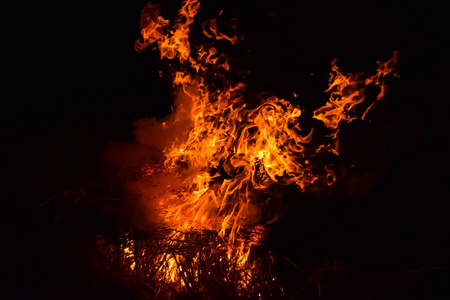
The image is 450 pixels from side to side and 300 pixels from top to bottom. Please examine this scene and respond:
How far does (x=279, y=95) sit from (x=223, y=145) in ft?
3.22

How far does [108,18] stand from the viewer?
16.9 ft

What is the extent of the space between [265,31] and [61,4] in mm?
2982

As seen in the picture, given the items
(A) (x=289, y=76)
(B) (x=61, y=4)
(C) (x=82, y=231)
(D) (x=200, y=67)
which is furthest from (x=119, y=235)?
(B) (x=61, y=4)

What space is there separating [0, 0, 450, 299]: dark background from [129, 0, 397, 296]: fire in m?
0.23

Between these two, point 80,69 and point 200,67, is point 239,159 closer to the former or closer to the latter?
point 200,67

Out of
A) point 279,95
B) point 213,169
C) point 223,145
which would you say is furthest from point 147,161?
point 279,95

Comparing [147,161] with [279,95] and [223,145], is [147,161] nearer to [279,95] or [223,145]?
[223,145]

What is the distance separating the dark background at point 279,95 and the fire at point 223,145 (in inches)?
9.1

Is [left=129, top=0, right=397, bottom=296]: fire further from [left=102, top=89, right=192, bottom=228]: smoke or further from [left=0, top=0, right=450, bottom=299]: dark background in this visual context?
[left=0, top=0, right=450, bottom=299]: dark background

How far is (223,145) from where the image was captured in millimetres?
4074

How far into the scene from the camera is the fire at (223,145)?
341cm

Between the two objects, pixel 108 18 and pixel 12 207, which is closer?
pixel 12 207

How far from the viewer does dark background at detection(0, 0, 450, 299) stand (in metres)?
3.14

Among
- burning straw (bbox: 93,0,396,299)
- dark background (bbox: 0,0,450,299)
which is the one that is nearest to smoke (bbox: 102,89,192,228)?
burning straw (bbox: 93,0,396,299)
